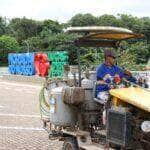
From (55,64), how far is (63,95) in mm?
26197

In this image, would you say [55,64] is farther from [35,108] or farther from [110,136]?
[110,136]

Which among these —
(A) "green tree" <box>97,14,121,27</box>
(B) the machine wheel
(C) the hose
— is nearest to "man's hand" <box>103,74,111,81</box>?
(B) the machine wheel

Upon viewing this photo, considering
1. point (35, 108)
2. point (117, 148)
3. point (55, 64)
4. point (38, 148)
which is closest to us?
point (117, 148)

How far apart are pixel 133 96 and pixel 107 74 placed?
4.72ft

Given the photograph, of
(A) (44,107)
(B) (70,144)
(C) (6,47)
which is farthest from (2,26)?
(B) (70,144)

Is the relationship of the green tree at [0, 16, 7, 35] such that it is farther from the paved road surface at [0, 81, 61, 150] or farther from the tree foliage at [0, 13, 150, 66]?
the paved road surface at [0, 81, 61, 150]

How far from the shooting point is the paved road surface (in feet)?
42.5

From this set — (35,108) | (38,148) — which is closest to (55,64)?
(35,108)

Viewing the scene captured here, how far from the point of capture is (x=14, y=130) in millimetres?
15352

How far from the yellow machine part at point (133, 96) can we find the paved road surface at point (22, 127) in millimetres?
3610

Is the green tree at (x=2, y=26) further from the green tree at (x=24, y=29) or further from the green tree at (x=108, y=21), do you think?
the green tree at (x=108, y=21)

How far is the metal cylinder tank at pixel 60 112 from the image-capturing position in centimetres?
1047

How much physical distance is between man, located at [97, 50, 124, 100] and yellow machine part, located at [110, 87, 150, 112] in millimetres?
646

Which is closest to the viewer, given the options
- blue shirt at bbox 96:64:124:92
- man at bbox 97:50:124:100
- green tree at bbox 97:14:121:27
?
man at bbox 97:50:124:100
